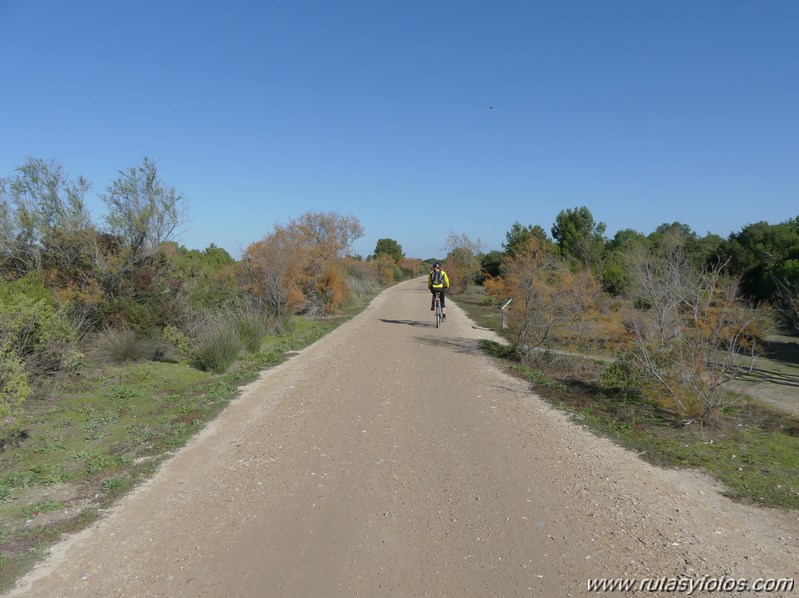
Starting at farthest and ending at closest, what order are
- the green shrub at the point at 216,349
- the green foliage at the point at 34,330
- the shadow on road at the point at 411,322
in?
the shadow on road at the point at 411,322 → the green shrub at the point at 216,349 → the green foliage at the point at 34,330

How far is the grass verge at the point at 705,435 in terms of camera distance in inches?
207

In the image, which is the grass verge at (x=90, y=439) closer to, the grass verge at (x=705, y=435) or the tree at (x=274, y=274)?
the grass verge at (x=705, y=435)

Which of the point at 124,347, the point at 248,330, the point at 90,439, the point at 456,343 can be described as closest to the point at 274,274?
the point at 248,330

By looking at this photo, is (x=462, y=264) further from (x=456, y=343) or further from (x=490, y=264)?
(x=456, y=343)

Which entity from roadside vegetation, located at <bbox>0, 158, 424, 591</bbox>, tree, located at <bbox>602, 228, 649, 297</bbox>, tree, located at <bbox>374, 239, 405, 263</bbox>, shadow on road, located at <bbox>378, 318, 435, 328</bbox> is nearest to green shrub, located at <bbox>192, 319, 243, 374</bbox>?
roadside vegetation, located at <bbox>0, 158, 424, 591</bbox>

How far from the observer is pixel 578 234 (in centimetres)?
3544

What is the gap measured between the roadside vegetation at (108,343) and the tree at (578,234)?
60.8ft

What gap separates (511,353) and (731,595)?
875cm

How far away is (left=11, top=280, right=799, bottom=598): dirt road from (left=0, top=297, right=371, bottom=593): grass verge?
275 mm

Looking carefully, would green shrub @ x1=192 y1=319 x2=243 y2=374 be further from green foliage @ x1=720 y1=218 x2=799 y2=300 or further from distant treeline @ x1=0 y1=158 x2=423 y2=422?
green foliage @ x1=720 y1=218 x2=799 y2=300

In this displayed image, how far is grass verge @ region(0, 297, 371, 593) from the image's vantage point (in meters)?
4.45

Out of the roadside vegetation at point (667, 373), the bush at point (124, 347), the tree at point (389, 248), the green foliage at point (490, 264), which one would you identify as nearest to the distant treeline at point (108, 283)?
the bush at point (124, 347)

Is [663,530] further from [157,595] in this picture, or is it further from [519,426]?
[157,595]

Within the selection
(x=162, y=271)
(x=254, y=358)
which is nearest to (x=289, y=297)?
(x=162, y=271)
